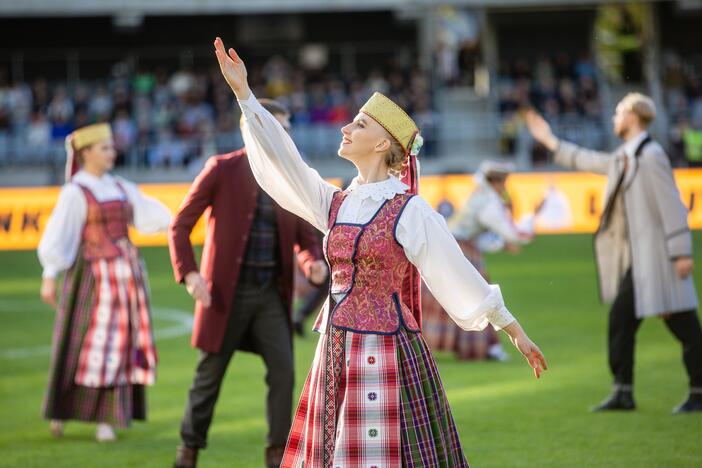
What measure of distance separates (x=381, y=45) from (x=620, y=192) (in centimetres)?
2712

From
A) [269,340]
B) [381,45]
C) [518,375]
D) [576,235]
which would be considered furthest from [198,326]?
[381,45]

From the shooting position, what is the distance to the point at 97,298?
8562 mm

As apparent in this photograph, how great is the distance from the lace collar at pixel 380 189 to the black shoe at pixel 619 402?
12.9ft

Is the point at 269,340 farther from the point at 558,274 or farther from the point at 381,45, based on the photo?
the point at 381,45

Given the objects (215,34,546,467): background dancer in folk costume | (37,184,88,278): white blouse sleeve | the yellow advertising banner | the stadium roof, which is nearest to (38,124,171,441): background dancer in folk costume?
(37,184,88,278): white blouse sleeve

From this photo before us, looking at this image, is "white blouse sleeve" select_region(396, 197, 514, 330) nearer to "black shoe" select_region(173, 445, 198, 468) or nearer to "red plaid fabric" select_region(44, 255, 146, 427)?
"black shoe" select_region(173, 445, 198, 468)

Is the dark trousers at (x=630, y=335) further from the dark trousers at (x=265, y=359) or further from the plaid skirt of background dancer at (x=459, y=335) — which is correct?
the plaid skirt of background dancer at (x=459, y=335)

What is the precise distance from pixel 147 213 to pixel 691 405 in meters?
3.85

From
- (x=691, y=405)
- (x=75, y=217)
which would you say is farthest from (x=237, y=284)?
(x=691, y=405)

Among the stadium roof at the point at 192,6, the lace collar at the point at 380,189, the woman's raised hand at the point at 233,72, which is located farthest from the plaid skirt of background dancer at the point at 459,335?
the stadium roof at the point at 192,6

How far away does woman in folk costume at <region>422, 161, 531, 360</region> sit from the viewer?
11.6 metres

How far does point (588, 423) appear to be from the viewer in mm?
8367

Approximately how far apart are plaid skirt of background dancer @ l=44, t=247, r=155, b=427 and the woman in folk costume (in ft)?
12.5

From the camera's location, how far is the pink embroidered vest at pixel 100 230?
8555mm
